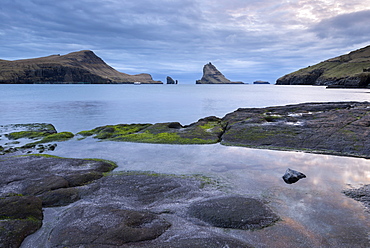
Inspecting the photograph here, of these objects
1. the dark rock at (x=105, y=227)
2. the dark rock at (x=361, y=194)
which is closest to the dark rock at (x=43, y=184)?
the dark rock at (x=105, y=227)

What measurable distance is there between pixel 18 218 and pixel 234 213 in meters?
8.16

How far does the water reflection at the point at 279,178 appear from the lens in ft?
27.7

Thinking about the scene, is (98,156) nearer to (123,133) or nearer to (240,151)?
(123,133)

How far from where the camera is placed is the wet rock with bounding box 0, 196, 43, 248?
8.02m

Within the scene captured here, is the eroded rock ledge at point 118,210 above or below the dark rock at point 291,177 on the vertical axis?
below

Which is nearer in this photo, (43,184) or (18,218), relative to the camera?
(18,218)

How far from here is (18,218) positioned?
9.11 metres

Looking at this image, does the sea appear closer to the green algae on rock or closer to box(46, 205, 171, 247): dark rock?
box(46, 205, 171, 247): dark rock

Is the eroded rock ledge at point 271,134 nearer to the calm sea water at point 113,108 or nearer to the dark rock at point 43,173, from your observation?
the dark rock at point 43,173

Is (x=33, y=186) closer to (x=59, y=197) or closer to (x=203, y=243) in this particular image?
(x=59, y=197)

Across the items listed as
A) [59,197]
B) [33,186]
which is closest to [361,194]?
[59,197]

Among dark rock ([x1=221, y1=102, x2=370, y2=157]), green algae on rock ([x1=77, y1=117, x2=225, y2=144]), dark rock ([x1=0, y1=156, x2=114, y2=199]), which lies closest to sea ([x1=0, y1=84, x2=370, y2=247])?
green algae on rock ([x1=77, y1=117, x2=225, y2=144])

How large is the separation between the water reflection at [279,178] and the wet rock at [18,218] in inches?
246

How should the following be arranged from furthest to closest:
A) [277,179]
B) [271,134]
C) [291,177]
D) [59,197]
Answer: [271,134] < [277,179] < [291,177] < [59,197]
